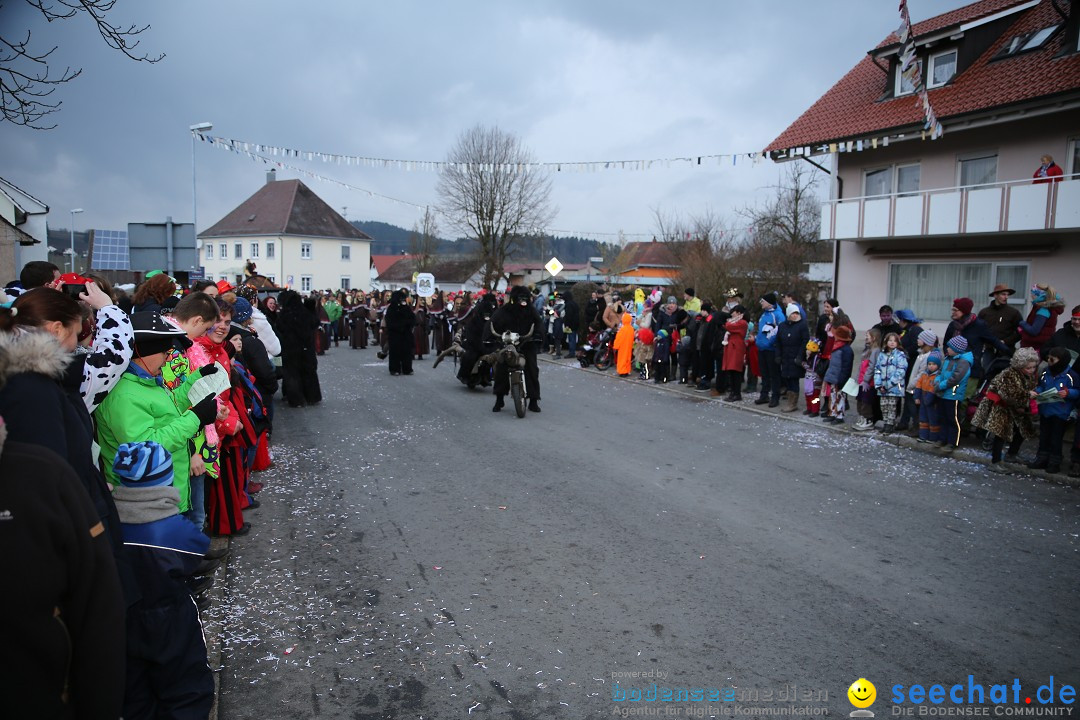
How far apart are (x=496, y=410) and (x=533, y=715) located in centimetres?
861

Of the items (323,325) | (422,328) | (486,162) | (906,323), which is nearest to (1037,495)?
(906,323)

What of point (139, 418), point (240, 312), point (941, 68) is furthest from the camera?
point (941, 68)

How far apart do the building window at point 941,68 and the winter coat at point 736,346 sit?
12.6 metres

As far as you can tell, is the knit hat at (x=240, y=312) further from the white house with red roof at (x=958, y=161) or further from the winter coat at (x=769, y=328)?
the white house with red roof at (x=958, y=161)

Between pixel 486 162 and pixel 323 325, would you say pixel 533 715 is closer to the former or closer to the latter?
pixel 323 325

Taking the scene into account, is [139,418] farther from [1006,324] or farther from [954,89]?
[954,89]

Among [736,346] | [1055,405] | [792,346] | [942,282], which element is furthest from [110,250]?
[942,282]

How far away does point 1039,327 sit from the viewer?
1030cm

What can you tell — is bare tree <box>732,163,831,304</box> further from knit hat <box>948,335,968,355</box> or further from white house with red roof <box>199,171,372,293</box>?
white house with red roof <box>199,171,372,293</box>

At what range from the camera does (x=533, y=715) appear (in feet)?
11.0

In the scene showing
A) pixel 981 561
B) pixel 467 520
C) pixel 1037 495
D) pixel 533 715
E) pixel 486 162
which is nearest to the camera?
pixel 533 715

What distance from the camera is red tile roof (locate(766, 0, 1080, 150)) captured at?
677 inches

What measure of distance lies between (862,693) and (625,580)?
166 cm

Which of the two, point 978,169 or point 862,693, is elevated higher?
point 978,169
